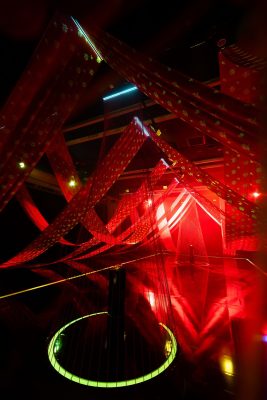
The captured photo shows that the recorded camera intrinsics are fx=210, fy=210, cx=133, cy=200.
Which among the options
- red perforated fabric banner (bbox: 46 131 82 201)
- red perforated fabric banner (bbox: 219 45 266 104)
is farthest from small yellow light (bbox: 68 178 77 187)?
red perforated fabric banner (bbox: 219 45 266 104)

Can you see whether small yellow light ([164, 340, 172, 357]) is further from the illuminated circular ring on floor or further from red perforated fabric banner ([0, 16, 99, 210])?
red perforated fabric banner ([0, 16, 99, 210])

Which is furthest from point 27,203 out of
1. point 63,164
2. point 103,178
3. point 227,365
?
point 227,365

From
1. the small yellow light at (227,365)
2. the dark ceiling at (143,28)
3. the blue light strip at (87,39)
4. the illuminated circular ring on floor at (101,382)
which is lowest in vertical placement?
the small yellow light at (227,365)

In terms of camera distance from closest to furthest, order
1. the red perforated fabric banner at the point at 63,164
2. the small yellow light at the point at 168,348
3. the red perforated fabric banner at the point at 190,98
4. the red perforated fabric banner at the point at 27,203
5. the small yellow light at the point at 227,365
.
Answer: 1. the red perforated fabric banner at the point at 190,98
2. the small yellow light at the point at 227,365
3. the small yellow light at the point at 168,348
4. the red perforated fabric banner at the point at 63,164
5. the red perforated fabric banner at the point at 27,203

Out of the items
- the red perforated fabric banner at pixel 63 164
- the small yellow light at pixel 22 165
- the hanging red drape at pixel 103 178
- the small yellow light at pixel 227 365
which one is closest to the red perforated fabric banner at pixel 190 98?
the small yellow light at pixel 22 165

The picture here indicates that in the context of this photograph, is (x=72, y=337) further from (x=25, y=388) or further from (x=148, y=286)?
(x=148, y=286)

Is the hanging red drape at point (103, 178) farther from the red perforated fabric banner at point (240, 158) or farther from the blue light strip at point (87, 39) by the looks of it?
the red perforated fabric banner at point (240, 158)

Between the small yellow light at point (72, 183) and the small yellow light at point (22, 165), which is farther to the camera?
the small yellow light at point (72, 183)

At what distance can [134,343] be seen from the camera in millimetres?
1579

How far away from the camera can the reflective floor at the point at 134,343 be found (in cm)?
121

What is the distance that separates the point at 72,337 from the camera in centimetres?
170

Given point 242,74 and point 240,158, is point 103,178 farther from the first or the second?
point 242,74

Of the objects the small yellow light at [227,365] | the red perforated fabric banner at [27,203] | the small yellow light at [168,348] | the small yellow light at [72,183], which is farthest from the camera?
the red perforated fabric banner at [27,203]

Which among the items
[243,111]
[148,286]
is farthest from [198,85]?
[148,286]
